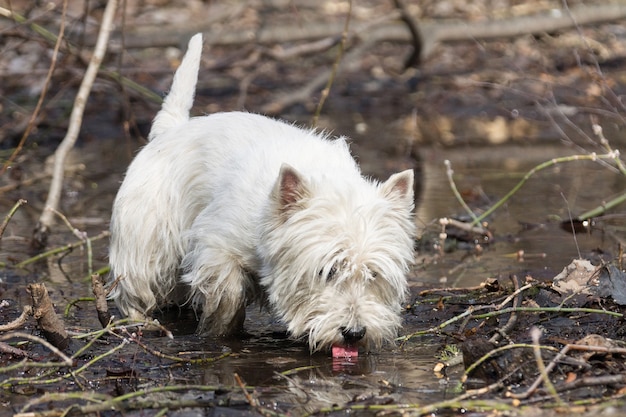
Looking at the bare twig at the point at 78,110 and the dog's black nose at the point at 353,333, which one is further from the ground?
the bare twig at the point at 78,110

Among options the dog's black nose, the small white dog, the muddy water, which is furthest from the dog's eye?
the muddy water

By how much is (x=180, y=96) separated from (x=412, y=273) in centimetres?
190

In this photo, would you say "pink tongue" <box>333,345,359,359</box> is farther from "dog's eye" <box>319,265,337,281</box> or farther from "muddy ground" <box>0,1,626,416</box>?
"dog's eye" <box>319,265,337,281</box>

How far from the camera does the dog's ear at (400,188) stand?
507 centimetres

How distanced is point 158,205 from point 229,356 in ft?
3.89

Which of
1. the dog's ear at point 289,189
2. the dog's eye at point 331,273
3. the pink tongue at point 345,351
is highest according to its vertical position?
the dog's ear at point 289,189

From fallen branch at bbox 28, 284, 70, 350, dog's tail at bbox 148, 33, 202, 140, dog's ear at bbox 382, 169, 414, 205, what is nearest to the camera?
fallen branch at bbox 28, 284, 70, 350

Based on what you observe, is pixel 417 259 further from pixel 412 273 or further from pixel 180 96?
pixel 180 96

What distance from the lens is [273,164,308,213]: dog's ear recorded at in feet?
16.0

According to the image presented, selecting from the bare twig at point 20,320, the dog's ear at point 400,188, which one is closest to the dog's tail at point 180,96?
the dog's ear at point 400,188

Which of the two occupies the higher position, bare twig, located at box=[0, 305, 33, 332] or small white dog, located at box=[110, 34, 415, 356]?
small white dog, located at box=[110, 34, 415, 356]

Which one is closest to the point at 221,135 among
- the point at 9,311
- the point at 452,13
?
the point at 9,311

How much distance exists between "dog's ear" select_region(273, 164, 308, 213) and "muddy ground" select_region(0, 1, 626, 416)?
77cm

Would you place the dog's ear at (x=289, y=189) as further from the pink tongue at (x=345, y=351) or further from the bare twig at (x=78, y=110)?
the bare twig at (x=78, y=110)
